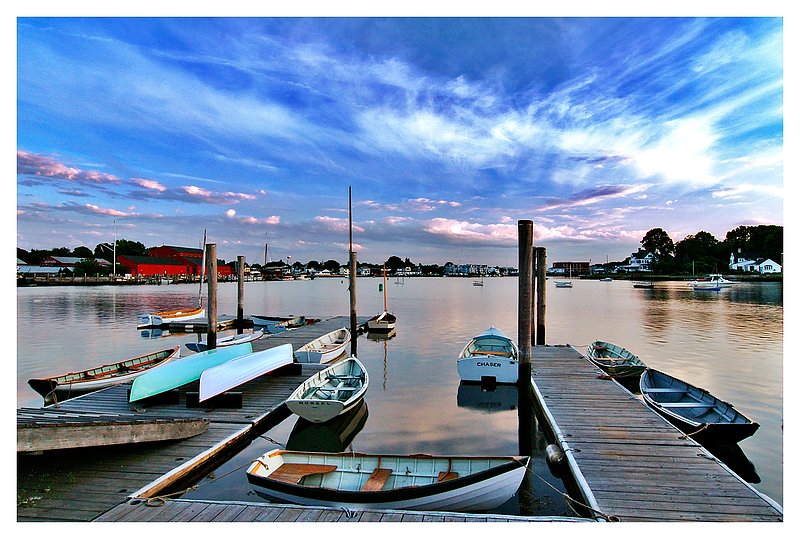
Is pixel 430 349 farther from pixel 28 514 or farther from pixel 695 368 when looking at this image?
pixel 28 514

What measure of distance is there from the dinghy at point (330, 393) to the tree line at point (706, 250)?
120183 mm

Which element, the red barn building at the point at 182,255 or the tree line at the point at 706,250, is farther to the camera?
the red barn building at the point at 182,255

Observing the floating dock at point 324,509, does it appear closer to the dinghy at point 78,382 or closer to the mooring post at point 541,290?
the dinghy at point 78,382

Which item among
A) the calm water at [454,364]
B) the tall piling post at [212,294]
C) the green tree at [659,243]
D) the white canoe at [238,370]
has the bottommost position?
the calm water at [454,364]

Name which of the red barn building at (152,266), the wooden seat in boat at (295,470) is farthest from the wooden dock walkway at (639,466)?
the red barn building at (152,266)

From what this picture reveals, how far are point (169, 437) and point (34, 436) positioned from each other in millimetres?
2469

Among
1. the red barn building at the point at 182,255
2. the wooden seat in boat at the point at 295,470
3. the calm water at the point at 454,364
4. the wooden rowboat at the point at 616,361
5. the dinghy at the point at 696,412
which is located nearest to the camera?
the wooden seat in boat at the point at 295,470

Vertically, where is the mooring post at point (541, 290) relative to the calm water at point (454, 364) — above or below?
above

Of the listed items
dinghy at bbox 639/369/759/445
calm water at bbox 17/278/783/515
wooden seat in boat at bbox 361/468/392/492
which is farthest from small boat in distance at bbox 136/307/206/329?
dinghy at bbox 639/369/759/445

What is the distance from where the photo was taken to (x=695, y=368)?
842 inches

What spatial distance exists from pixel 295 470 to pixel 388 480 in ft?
5.16

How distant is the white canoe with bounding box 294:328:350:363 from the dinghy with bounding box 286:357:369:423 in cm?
348

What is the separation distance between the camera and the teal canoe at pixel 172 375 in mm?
11430

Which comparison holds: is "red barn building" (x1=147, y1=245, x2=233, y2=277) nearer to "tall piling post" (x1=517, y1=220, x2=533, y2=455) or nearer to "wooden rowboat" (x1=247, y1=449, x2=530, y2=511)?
"tall piling post" (x1=517, y1=220, x2=533, y2=455)
